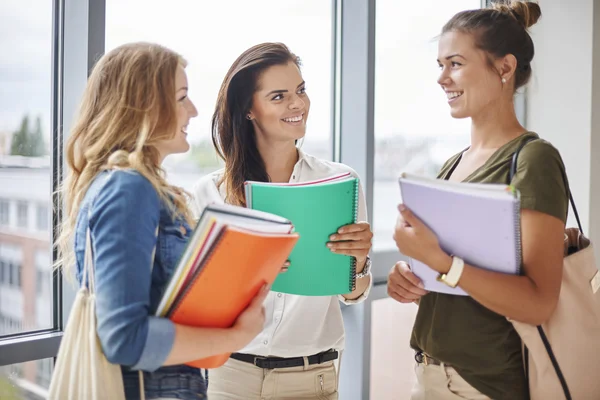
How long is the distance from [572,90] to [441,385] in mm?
2374

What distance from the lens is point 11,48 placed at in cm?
166

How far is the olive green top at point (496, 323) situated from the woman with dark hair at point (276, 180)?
0.27 meters

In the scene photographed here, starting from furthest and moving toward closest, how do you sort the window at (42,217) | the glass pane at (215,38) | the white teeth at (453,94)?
the glass pane at (215,38) < the window at (42,217) < the white teeth at (453,94)

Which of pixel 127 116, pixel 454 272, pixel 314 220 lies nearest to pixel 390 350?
pixel 314 220

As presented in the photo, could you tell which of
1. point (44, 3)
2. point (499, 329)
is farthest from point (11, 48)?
point (499, 329)

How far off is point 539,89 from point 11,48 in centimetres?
279

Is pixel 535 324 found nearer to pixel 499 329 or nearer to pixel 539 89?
pixel 499 329

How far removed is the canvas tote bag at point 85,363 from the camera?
0.98 metres

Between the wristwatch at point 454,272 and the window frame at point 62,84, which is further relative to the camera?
the window frame at point 62,84

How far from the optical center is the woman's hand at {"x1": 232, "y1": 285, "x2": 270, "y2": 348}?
1079mm

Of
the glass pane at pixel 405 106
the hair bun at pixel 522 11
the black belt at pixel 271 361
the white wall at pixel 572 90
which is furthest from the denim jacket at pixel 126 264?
the white wall at pixel 572 90

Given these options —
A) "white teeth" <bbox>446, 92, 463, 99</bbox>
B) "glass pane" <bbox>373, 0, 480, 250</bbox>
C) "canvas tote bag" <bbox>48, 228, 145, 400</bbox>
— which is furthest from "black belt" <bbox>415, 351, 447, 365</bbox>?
"glass pane" <bbox>373, 0, 480, 250</bbox>

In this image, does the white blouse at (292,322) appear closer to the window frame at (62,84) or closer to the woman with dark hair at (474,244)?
the woman with dark hair at (474,244)

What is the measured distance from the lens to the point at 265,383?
160 centimetres
